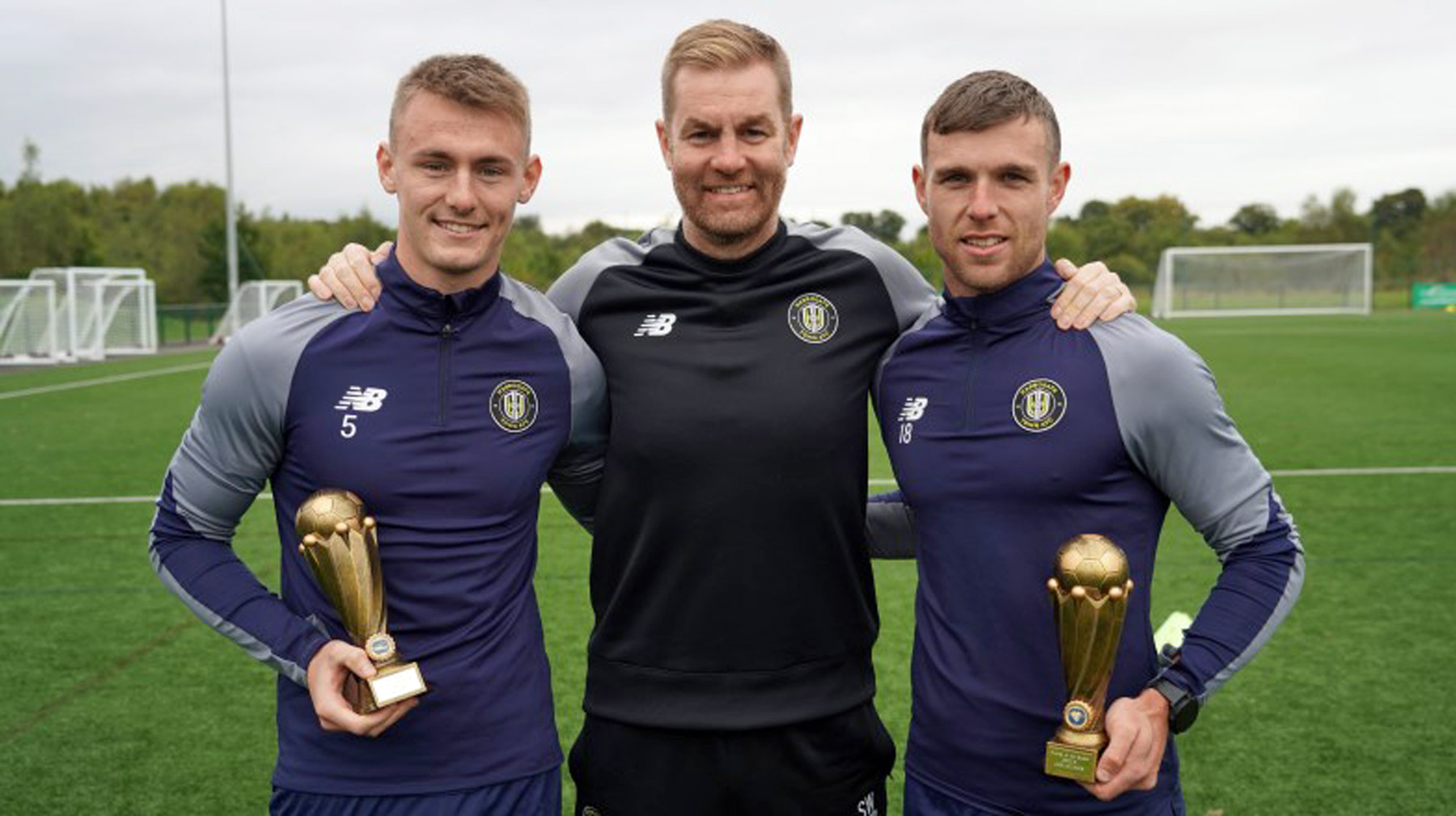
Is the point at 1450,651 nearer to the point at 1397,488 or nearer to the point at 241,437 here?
the point at 1397,488

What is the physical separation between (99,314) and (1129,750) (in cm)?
2901

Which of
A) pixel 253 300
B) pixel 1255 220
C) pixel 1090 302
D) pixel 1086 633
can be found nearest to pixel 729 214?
pixel 1090 302

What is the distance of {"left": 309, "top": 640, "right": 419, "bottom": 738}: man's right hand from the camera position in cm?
220

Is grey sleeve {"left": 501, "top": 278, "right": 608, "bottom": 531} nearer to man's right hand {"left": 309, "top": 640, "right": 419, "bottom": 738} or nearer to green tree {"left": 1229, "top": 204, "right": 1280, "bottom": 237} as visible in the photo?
man's right hand {"left": 309, "top": 640, "right": 419, "bottom": 738}

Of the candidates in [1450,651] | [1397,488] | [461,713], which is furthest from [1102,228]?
[461,713]

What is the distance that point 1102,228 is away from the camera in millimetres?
64000

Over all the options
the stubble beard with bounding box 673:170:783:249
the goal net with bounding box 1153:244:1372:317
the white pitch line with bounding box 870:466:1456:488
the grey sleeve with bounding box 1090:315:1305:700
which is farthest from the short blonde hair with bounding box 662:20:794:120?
the goal net with bounding box 1153:244:1372:317

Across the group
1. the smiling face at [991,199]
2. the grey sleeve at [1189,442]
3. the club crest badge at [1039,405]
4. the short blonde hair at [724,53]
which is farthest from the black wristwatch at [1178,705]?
the short blonde hair at [724,53]

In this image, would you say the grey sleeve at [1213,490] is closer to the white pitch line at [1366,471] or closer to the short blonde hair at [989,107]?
the short blonde hair at [989,107]

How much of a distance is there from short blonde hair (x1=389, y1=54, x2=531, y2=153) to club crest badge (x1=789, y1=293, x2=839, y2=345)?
732 mm

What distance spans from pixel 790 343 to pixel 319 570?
114 cm

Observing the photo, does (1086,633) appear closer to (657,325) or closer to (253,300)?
(657,325)

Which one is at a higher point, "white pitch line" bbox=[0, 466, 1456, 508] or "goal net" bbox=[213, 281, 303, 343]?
"goal net" bbox=[213, 281, 303, 343]

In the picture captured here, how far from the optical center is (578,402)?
273 cm
